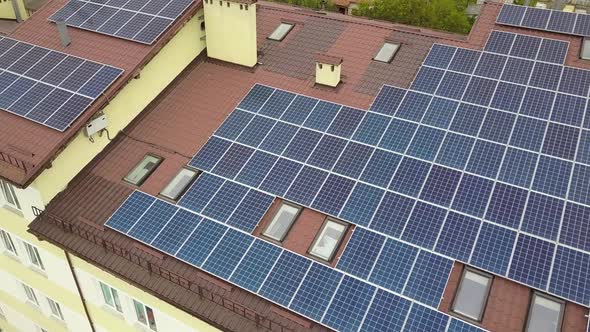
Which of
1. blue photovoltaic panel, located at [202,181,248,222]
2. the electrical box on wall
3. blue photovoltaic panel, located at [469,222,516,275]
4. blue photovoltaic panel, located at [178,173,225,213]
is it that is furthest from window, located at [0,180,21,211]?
blue photovoltaic panel, located at [469,222,516,275]

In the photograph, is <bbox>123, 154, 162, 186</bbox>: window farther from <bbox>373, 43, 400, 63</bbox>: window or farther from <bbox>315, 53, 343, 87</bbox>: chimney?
<bbox>373, 43, 400, 63</bbox>: window

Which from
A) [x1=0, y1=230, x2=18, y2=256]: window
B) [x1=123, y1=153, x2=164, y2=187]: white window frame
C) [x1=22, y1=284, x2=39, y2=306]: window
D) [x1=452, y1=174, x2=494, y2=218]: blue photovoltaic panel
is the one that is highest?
[x1=452, y1=174, x2=494, y2=218]: blue photovoltaic panel

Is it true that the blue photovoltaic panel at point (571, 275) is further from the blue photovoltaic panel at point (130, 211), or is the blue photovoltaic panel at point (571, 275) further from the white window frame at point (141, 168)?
the white window frame at point (141, 168)

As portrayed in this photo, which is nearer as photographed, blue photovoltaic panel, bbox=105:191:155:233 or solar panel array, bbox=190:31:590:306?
solar panel array, bbox=190:31:590:306

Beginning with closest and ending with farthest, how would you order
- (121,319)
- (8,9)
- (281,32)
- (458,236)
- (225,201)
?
(458,236) → (225,201) → (121,319) → (281,32) → (8,9)

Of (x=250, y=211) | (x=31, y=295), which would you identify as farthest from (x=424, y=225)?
(x=31, y=295)

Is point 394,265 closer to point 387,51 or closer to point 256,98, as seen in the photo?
point 256,98

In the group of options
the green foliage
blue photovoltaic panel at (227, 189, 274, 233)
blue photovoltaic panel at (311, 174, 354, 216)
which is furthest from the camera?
the green foliage

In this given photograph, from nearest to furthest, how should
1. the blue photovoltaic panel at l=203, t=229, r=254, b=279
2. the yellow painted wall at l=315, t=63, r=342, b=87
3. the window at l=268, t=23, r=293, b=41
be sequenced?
the blue photovoltaic panel at l=203, t=229, r=254, b=279 → the yellow painted wall at l=315, t=63, r=342, b=87 → the window at l=268, t=23, r=293, b=41
